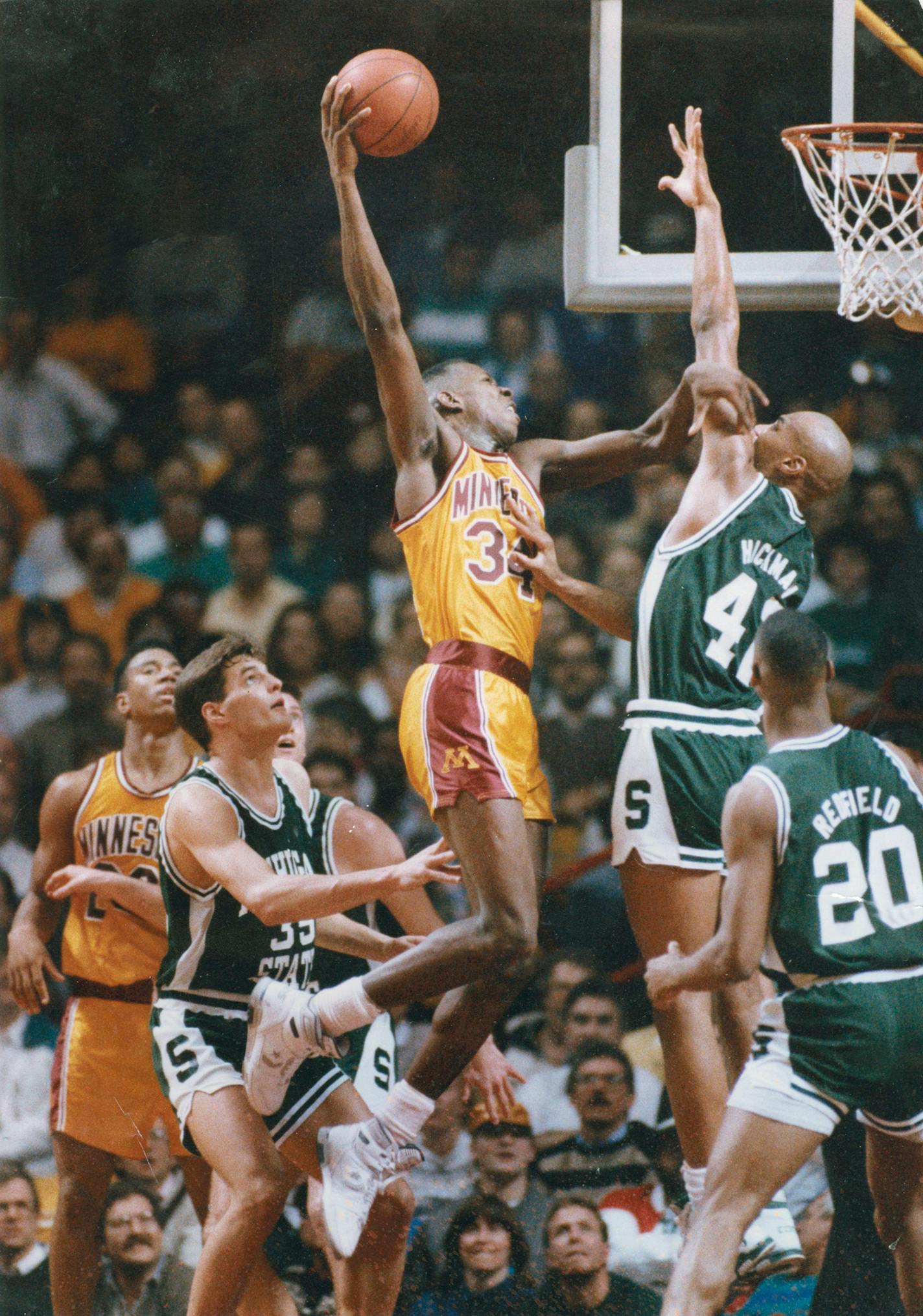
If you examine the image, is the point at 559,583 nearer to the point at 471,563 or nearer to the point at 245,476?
the point at 471,563

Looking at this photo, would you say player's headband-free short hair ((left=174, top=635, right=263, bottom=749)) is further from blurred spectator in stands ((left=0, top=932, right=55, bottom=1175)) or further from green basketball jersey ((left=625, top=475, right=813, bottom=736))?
green basketball jersey ((left=625, top=475, right=813, bottom=736))

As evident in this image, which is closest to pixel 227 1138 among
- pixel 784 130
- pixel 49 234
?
pixel 49 234

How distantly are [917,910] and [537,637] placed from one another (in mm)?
1293

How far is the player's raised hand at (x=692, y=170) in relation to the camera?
4070mm

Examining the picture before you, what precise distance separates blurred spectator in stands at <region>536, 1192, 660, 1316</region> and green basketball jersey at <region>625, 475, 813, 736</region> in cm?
134

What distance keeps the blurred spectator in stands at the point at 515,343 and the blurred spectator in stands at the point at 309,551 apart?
24.5 inches

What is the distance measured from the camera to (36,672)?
4273 millimetres

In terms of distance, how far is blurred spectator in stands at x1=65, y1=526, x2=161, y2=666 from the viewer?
4.27 meters

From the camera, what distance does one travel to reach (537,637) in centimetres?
421

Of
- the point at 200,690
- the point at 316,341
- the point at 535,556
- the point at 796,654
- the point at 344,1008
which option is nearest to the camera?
the point at 796,654

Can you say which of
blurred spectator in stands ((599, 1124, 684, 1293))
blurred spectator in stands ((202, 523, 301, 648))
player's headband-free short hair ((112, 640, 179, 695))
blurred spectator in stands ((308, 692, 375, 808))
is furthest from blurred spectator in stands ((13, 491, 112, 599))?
blurred spectator in stands ((599, 1124, 684, 1293))

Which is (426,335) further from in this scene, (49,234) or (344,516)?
(49,234)

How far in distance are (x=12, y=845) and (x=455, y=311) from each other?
77.6 inches

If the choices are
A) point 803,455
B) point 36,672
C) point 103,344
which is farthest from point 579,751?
Result: point 103,344
